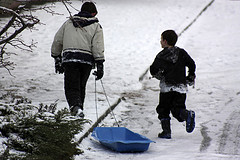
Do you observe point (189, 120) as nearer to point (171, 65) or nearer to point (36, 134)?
point (171, 65)

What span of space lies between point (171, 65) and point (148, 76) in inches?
196

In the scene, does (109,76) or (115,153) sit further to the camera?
(109,76)

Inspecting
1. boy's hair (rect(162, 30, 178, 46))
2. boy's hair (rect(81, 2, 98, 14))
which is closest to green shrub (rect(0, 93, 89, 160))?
boy's hair (rect(162, 30, 178, 46))

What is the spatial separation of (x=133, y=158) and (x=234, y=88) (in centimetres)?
510

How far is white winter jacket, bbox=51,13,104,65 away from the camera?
252 inches

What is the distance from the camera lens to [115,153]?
5434mm

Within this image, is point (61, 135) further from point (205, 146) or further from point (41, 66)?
point (41, 66)

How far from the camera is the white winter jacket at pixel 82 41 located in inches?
252

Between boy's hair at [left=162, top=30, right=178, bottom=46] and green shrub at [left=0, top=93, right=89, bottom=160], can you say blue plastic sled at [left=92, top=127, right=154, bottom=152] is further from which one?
boy's hair at [left=162, top=30, right=178, bottom=46]

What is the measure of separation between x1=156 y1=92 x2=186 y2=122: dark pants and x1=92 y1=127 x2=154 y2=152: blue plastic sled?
2.20 ft

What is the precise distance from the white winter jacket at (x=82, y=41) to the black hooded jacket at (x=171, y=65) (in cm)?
90

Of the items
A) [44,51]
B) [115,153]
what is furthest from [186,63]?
[44,51]

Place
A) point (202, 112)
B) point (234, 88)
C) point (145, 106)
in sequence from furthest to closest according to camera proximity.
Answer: point (234, 88) → point (145, 106) → point (202, 112)

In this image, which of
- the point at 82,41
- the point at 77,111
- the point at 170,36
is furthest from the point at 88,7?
the point at 77,111
